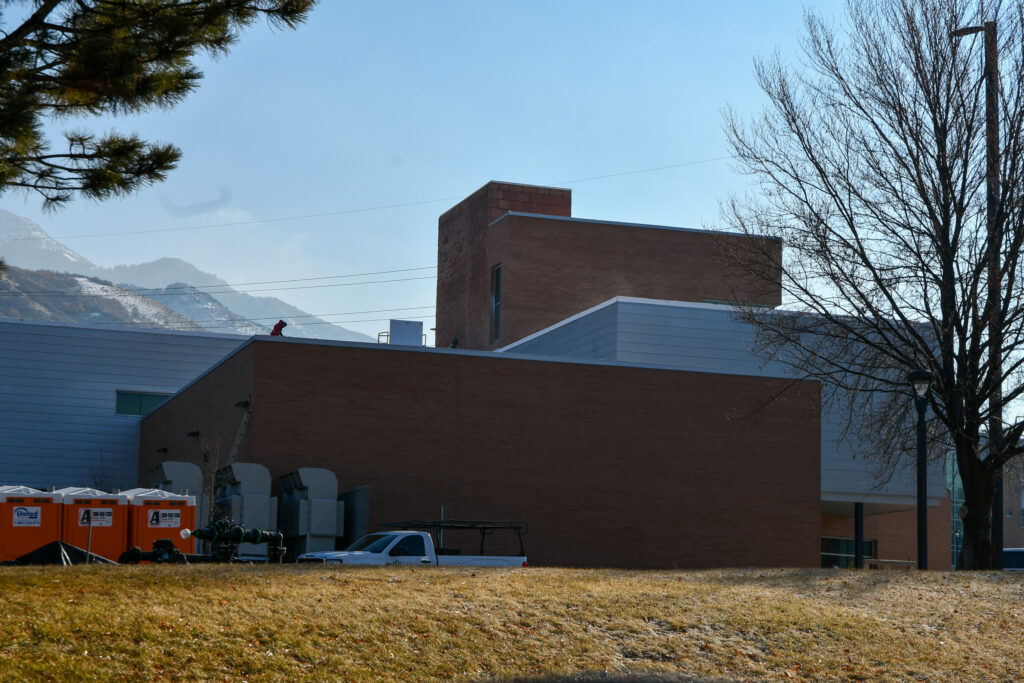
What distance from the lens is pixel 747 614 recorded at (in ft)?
58.2

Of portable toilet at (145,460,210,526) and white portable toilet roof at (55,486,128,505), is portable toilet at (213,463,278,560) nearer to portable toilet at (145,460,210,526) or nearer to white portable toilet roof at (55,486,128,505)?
portable toilet at (145,460,210,526)

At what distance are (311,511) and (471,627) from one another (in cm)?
1264

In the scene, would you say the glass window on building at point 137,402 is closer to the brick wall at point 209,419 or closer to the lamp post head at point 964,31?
the brick wall at point 209,419

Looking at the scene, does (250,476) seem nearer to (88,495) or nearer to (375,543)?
(88,495)

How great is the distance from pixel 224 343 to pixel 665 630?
111 feet

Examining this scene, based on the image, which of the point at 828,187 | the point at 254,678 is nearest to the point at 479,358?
the point at 828,187

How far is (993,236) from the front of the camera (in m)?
26.6

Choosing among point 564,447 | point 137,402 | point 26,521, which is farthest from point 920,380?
point 137,402

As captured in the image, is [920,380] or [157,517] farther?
[157,517]

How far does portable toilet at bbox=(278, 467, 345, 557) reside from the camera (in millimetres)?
27578

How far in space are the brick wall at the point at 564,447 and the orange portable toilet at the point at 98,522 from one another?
493 centimetres

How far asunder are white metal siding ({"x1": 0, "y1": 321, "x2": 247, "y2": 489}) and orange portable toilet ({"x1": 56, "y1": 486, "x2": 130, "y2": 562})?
19.6 meters

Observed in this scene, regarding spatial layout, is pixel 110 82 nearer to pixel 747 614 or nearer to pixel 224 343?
pixel 747 614

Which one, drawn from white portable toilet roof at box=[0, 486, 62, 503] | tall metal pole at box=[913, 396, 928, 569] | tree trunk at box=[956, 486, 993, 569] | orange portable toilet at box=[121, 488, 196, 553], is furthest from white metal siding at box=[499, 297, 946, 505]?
white portable toilet roof at box=[0, 486, 62, 503]
